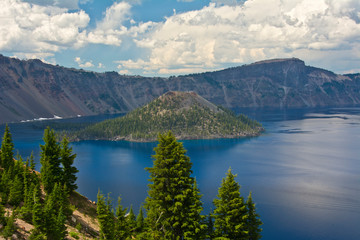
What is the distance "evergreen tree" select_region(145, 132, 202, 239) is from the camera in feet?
118

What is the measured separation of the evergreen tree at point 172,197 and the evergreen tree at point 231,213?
11.7 ft

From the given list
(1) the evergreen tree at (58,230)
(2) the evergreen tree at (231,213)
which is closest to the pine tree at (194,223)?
(2) the evergreen tree at (231,213)

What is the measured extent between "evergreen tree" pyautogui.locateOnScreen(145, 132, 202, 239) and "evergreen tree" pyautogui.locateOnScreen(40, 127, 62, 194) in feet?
81.4

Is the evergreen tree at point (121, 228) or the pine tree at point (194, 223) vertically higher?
the pine tree at point (194, 223)

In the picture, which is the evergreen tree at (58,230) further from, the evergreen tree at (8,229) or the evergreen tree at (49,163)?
the evergreen tree at (49,163)

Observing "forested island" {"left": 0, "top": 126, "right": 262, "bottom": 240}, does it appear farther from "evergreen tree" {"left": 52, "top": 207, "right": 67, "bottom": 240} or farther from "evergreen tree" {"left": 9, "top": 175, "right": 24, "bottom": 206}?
"evergreen tree" {"left": 9, "top": 175, "right": 24, "bottom": 206}

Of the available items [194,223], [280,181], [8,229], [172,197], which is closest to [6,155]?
[8,229]

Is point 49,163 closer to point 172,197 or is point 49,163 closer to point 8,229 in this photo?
point 8,229

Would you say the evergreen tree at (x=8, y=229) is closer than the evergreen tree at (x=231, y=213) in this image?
Yes

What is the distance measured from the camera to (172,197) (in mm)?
36406

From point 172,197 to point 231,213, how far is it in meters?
7.36

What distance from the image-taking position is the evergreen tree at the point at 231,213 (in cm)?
3816

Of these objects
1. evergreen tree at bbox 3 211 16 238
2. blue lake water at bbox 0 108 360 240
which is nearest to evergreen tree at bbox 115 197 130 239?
evergreen tree at bbox 3 211 16 238

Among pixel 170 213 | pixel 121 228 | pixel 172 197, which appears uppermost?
pixel 172 197
